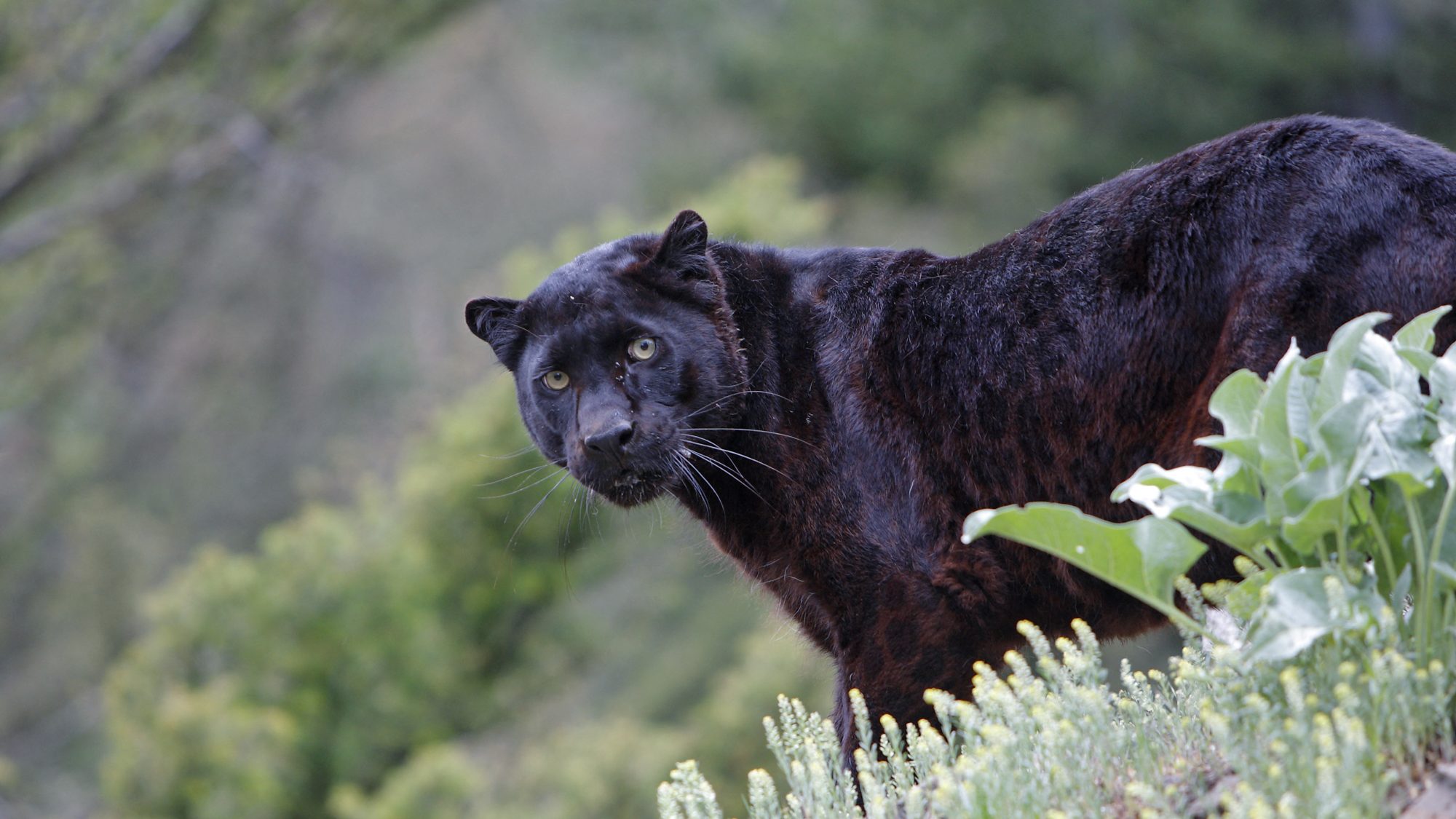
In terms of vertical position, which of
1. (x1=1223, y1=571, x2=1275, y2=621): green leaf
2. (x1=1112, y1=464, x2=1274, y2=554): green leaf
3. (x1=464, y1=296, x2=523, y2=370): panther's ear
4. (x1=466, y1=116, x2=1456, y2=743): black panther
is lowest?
(x1=1223, y1=571, x2=1275, y2=621): green leaf

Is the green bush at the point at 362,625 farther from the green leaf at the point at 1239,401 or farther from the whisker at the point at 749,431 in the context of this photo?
the green leaf at the point at 1239,401

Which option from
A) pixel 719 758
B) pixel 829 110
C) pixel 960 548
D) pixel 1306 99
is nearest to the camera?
pixel 960 548

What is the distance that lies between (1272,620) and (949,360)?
153cm

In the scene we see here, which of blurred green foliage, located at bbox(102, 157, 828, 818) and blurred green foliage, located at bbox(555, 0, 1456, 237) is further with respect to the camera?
blurred green foliage, located at bbox(555, 0, 1456, 237)

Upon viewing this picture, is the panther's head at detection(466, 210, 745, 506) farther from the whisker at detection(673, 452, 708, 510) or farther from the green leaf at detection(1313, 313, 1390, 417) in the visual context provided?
the green leaf at detection(1313, 313, 1390, 417)

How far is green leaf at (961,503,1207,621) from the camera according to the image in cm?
250

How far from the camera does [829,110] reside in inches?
672

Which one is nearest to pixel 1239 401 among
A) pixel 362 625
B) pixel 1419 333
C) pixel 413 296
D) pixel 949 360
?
pixel 1419 333

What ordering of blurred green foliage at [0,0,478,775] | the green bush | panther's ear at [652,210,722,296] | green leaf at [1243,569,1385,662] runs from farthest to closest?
blurred green foliage at [0,0,478,775] → the green bush → panther's ear at [652,210,722,296] → green leaf at [1243,569,1385,662]

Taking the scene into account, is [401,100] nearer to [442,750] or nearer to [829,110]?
[829,110]

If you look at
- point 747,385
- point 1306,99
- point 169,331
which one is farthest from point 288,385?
point 747,385

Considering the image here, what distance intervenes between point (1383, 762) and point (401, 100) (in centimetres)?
1756

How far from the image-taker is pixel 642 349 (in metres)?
3.99

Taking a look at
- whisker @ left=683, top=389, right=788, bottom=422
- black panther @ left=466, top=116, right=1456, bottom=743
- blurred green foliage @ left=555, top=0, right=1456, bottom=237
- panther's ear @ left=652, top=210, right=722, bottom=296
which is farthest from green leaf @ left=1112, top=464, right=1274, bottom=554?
blurred green foliage @ left=555, top=0, right=1456, bottom=237
